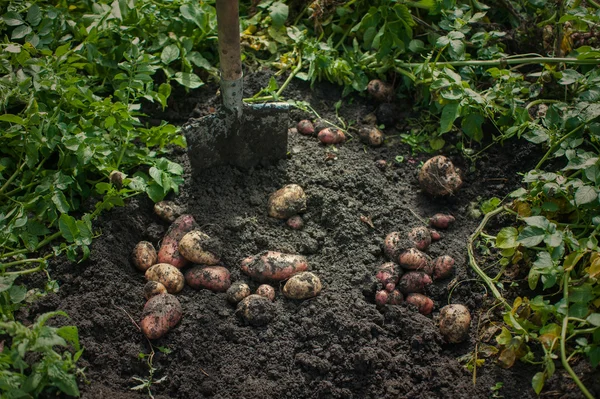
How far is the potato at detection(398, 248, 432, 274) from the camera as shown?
2.60m

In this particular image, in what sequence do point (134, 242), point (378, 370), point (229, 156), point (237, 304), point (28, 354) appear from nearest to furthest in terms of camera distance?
point (28, 354) → point (378, 370) → point (237, 304) → point (134, 242) → point (229, 156)

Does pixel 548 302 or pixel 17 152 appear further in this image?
pixel 17 152

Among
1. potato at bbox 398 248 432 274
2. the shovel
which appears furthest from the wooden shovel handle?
potato at bbox 398 248 432 274

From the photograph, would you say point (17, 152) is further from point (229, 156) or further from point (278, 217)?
point (278, 217)

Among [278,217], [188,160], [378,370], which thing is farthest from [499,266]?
[188,160]

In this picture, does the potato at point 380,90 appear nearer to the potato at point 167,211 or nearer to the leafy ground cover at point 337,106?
the leafy ground cover at point 337,106

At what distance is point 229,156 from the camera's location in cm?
300

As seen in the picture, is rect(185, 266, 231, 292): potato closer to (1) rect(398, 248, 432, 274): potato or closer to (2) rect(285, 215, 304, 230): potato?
(2) rect(285, 215, 304, 230): potato

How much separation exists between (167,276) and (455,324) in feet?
3.75

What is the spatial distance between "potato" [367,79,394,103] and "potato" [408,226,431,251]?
2.92 ft

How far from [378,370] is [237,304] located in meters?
0.61

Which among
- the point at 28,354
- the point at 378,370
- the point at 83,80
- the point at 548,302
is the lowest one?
the point at 378,370

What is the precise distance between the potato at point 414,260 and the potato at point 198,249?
770mm

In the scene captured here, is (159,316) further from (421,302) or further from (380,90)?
(380,90)
